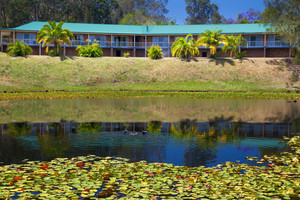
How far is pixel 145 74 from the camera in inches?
2156

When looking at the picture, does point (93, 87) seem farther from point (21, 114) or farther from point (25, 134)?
point (25, 134)

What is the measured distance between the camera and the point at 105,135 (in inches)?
670

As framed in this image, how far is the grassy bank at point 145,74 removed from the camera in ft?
162

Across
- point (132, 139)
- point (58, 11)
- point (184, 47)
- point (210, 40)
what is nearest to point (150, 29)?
point (184, 47)

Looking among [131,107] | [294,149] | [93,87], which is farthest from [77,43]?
[294,149]

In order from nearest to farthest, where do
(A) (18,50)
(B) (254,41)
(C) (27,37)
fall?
(A) (18,50) → (C) (27,37) → (B) (254,41)

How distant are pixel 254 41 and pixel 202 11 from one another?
51551mm

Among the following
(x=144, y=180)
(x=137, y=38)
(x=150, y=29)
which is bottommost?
(x=144, y=180)

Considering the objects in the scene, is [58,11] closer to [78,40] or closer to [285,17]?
[78,40]

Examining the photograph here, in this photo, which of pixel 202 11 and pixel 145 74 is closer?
pixel 145 74

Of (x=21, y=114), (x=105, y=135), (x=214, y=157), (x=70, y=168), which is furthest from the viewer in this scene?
(x=21, y=114)

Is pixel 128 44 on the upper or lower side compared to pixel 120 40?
lower

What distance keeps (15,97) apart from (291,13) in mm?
41200

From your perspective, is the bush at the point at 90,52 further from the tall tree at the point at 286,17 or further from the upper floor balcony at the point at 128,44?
the tall tree at the point at 286,17
